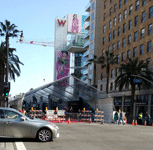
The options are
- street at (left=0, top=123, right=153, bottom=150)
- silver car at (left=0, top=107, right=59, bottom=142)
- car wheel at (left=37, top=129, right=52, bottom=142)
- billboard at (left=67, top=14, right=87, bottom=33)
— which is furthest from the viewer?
billboard at (left=67, top=14, right=87, bottom=33)

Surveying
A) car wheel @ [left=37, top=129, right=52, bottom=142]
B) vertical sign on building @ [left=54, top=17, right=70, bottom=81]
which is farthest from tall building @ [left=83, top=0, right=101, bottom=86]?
car wheel @ [left=37, top=129, right=52, bottom=142]

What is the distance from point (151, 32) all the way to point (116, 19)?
14865mm

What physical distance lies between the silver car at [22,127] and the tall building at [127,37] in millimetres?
34701

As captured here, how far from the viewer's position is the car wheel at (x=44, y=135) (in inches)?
450

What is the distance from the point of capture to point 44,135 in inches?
453

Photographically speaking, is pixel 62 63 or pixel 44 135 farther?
pixel 62 63

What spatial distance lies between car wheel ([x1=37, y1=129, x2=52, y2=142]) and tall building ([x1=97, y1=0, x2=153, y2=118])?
3460 centimetres

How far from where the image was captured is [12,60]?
136 feet

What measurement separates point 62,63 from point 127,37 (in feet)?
232

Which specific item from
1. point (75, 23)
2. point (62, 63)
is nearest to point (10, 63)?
point (62, 63)

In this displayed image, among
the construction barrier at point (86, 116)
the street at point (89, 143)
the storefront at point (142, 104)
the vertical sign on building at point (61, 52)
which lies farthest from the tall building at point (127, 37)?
the vertical sign on building at point (61, 52)

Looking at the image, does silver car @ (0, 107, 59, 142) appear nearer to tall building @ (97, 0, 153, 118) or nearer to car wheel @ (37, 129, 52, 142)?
car wheel @ (37, 129, 52, 142)

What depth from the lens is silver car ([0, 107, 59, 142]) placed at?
1098cm

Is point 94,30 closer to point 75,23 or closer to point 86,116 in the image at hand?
point 86,116
